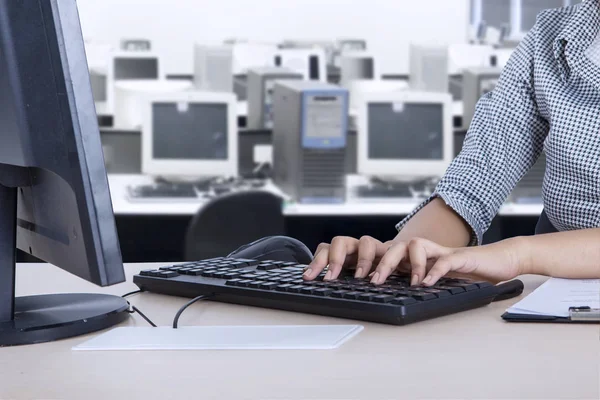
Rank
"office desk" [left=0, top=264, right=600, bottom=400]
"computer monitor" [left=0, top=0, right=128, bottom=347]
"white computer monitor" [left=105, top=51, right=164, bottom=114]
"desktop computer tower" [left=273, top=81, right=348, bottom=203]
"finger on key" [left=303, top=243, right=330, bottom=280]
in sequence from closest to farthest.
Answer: "office desk" [left=0, top=264, right=600, bottom=400], "computer monitor" [left=0, top=0, right=128, bottom=347], "finger on key" [left=303, top=243, right=330, bottom=280], "desktop computer tower" [left=273, top=81, right=348, bottom=203], "white computer monitor" [left=105, top=51, right=164, bottom=114]

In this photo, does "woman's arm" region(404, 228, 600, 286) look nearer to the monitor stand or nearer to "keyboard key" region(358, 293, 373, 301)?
"keyboard key" region(358, 293, 373, 301)

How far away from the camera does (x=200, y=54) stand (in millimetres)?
6836

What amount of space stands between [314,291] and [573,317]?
0.27 meters

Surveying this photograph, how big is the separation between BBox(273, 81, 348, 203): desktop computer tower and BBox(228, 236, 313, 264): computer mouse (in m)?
2.35

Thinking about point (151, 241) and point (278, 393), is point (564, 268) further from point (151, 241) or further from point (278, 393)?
point (151, 241)

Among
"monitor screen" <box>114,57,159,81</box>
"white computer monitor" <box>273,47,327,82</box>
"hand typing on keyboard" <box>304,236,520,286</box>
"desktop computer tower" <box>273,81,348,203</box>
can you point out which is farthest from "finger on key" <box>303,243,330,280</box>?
"white computer monitor" <box>273,47,327,82</box>

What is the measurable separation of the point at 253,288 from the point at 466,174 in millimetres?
585

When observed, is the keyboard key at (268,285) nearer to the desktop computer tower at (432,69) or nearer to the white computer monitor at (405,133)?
the white computer monitor at (405,133)

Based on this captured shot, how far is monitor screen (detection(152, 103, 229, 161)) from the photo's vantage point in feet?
13.1

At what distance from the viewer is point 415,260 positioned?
43.2 inches

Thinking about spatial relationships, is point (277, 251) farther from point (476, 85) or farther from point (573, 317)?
point (476, 85)

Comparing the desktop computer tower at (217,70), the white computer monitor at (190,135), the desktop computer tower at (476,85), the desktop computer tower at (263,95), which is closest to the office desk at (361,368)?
the white computer monitor at (190,135)

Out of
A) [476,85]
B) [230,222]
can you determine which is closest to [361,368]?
[230,222]

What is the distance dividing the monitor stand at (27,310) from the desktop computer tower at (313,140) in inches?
104
